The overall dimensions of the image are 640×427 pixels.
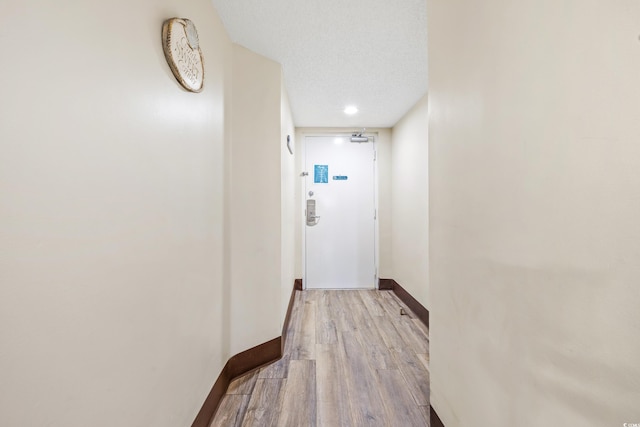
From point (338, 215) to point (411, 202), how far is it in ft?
3.54

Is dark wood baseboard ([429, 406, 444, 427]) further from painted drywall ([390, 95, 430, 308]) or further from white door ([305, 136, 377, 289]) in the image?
white door ([305, 136, 377, 289])

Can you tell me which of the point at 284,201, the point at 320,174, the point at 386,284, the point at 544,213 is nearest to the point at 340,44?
the point at 284,201

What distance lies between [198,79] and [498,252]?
1.43 metres

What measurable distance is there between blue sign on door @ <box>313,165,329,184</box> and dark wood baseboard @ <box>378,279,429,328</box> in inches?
65.9

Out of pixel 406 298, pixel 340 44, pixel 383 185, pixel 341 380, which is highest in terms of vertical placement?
pixel 340 44

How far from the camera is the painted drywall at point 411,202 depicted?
269 cm

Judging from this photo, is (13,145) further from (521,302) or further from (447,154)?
(447,154)

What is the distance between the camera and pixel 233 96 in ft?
5.97

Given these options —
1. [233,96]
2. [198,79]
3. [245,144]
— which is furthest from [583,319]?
[233,96]

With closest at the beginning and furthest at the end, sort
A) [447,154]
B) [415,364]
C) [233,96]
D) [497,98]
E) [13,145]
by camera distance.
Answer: [13,145], [497,98], [447,154], [233,96], [415,364]

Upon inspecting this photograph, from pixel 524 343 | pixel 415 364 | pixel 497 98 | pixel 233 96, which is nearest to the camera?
pixel 524 343

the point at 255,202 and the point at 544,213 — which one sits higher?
the point at 255,202

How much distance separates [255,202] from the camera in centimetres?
187

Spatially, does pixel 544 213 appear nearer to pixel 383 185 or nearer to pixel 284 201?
pixel 284 201
